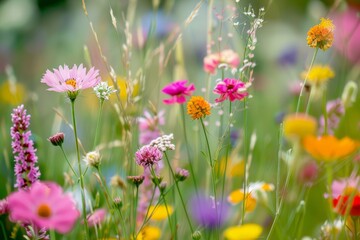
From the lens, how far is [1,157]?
1.49 meters

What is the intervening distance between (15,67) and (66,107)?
0.94m

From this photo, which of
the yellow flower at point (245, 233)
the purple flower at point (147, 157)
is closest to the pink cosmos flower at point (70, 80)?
the purple flower at point (147, 157)

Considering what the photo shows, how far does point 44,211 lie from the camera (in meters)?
0.64

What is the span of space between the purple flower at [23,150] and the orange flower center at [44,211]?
0.51 feet

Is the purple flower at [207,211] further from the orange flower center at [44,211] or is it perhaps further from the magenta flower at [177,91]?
the orange flower center at [44,211]

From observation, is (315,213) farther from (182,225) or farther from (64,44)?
(64,44)

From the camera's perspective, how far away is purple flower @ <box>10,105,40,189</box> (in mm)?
789

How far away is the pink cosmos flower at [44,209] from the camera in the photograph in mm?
620

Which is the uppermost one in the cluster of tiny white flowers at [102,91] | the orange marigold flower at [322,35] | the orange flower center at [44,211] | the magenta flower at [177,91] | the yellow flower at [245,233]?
the orange marigold flower at [322,35]

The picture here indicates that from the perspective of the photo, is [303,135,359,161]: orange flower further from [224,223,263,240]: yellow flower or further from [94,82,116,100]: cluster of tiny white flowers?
[94,82,116,100]: cluster of tiny white flowers

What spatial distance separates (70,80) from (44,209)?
217 millimetres

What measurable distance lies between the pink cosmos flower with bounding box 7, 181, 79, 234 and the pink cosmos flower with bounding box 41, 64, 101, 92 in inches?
6.7

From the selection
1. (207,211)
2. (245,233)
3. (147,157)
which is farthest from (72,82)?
(207,211)

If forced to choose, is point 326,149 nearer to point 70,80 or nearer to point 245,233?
point 245,233
